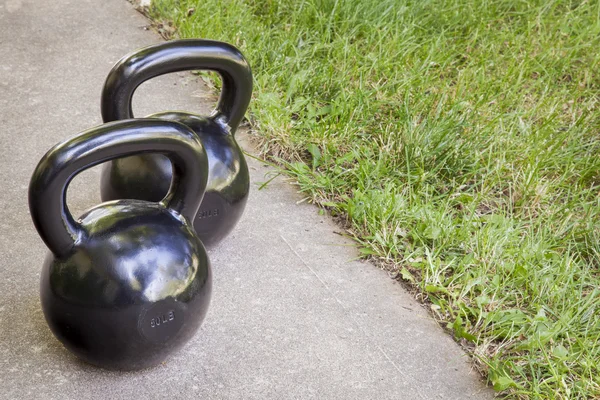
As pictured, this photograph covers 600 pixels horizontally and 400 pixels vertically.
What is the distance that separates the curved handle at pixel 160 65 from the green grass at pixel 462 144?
91 cm

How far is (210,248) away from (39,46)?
2002mm

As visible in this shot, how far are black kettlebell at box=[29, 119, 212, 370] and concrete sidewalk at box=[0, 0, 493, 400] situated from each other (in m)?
0.18

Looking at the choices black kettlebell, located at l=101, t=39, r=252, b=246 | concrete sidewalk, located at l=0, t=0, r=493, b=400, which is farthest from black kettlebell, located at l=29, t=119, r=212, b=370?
black kettlebell, located at l=101, t=39, r=252, b=246

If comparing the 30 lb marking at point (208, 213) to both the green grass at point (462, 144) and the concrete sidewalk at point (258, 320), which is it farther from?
the green grass at point (462, 144)

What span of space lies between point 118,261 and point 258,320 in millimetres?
705

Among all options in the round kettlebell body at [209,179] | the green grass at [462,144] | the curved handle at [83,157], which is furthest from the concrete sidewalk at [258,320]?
the curved handle at [83,157]

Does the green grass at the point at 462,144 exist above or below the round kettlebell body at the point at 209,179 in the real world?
below

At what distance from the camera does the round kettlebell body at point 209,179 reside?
102 inches

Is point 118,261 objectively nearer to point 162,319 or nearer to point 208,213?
point 162,319

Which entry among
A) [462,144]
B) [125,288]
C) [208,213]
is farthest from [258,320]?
[462,144]

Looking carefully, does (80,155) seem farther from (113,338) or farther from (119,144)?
(113,338)

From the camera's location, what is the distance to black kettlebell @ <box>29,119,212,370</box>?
2107mm

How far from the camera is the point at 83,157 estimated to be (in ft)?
6.82

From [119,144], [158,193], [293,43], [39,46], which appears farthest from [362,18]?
[119,144]
